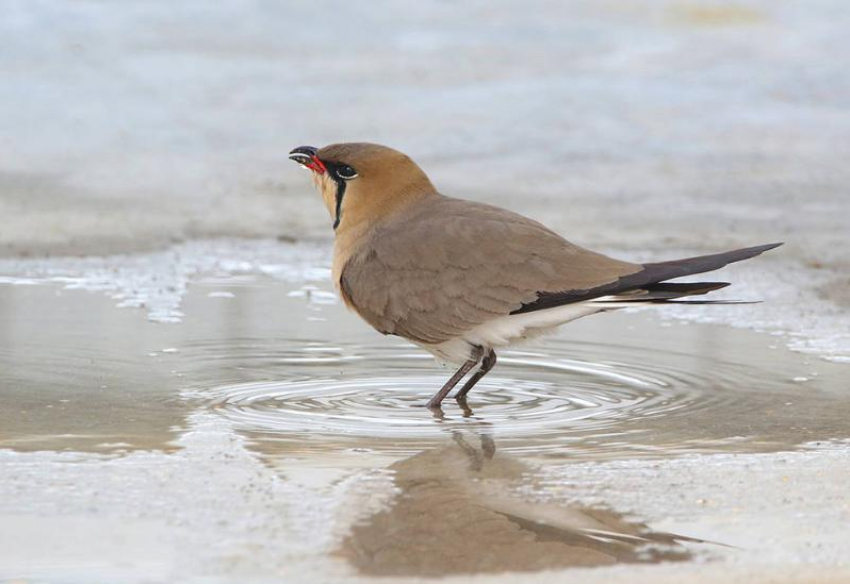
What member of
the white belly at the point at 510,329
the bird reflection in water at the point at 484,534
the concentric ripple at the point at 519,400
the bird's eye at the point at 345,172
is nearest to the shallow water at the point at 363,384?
the concentric ripple at the point at 519,400

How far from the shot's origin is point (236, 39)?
10531 millimetres

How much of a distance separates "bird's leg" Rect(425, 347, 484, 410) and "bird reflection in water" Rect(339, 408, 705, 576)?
861 millimetres

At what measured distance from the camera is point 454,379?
188 inches

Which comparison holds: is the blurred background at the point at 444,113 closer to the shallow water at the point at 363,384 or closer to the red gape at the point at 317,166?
the shallow water at the point at 363,384

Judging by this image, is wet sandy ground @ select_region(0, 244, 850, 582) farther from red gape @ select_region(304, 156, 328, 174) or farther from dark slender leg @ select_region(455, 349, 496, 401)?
red gape @ select_region(304, 156, 328, 174)

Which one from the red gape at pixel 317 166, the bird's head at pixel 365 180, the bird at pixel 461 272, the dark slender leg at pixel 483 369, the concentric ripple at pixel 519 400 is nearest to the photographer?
the concentric ripple at pixel 519 400

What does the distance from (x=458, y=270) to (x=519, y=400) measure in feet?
1.42

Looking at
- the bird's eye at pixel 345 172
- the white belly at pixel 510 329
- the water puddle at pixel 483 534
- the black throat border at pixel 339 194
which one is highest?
the bird's eye at pixel 345 172

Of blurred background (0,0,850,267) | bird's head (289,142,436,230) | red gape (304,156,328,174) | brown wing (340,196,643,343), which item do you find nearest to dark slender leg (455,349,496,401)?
brown wing (340,196,643,343)

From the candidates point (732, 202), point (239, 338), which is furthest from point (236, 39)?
point (239, 338)

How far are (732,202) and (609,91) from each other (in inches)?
75.9

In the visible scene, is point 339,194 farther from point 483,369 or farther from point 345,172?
point 483,369

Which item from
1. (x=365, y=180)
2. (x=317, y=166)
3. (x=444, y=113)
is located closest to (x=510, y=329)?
(x=365, y=180)

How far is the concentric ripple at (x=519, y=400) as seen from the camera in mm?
4176
